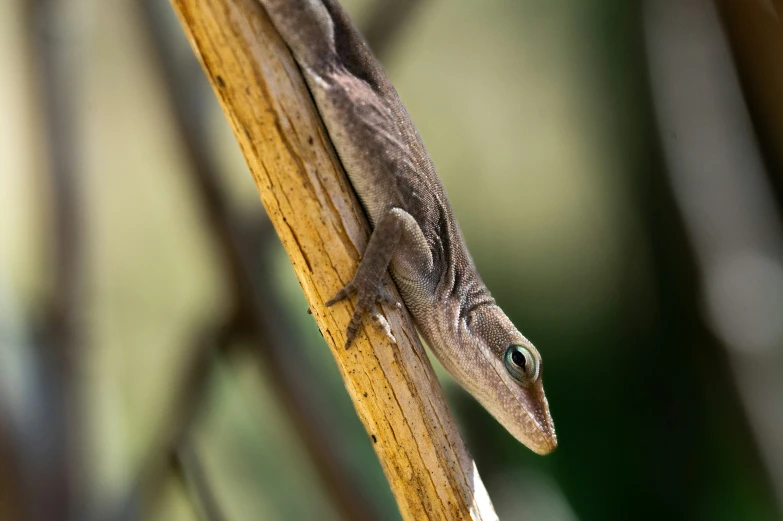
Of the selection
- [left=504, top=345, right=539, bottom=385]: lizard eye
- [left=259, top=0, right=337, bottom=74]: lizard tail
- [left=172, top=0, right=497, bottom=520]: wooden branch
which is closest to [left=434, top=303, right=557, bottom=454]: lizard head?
[left=504, top=345, right=539, bottom=385]: lizard eye

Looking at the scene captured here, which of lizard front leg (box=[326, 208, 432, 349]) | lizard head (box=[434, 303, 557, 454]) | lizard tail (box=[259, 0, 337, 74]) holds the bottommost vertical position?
lizard head (box=[434, 303, 557, 454])

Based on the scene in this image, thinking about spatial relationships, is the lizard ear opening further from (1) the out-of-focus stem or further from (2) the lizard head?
(1) the out-of-focus stem

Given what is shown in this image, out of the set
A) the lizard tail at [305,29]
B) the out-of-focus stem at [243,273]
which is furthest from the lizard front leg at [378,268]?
the out-of-focus stem at [243,273]

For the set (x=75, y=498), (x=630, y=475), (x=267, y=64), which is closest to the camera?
(x=267, y=64)

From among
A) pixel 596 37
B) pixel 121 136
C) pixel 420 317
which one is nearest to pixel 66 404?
pixel 121 136

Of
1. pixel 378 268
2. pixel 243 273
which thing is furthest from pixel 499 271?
pixel 378 268

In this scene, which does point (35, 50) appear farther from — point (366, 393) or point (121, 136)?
point (366, 393)
